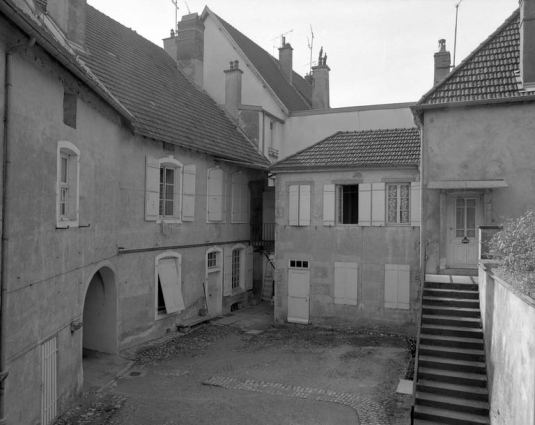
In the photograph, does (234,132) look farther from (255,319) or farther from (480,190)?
(480,190)

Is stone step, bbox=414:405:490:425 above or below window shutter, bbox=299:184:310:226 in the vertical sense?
below

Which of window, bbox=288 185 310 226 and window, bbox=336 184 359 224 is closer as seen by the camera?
window, bbox=336 184 359 224

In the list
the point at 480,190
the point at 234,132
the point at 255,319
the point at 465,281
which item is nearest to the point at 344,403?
the point at 465,281

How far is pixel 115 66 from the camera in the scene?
16.2m

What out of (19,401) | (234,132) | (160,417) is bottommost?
(160,417)

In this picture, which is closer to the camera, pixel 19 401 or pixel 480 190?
pixel 19 401

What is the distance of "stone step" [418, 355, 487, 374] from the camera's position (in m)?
9.55

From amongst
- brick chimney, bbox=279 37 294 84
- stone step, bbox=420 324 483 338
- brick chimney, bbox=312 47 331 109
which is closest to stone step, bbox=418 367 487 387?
stone step, bbox=420 324 483 338

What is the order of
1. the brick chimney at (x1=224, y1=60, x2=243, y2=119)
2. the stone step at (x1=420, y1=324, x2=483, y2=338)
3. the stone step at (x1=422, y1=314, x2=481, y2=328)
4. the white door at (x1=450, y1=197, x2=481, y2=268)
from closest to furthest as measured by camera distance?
the stone step at (x1=420, y1=324, x2=483, y2=338) < the stone step at (x1=422, y1=314, x2=481, y2=328) < the white door at (x1=450, y1=197, x2=481, y2=268) < the brick chimney at (x1=224, y1=60, x2=243, y2=119)

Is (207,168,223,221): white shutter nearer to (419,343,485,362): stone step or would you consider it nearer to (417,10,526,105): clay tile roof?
(417,10,526,105): clay tile roof

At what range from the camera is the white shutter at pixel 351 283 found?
54.5 ft

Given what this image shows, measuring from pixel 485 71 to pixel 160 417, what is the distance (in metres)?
12.2

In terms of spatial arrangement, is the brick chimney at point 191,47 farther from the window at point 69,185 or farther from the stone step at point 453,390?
the stone step at point 453,390

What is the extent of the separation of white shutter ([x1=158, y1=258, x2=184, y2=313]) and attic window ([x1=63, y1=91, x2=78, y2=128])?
676 centimetres
